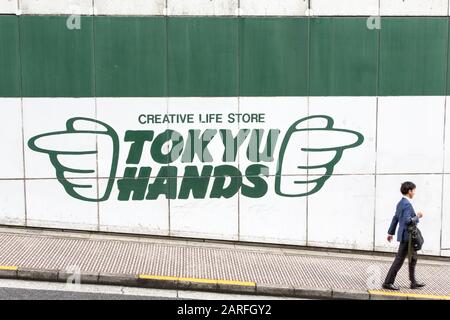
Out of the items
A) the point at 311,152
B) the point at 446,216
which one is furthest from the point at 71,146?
the point at 446,216

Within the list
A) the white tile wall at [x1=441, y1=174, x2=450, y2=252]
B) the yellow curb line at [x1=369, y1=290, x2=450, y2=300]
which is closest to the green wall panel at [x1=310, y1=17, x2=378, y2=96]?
the white tile wall at [x1=441, y1=174, x2=450, y2=252]

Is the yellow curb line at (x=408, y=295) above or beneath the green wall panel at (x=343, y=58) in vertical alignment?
beneath

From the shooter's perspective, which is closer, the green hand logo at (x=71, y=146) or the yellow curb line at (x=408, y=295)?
the yellow curb line at (x=408, y=295)

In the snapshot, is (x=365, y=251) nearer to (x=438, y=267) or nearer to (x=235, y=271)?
(x=438, y=267)

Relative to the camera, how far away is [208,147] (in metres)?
11.4

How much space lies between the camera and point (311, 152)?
11500mm

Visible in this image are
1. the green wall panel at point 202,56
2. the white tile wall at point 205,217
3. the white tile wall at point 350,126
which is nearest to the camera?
the green wall panel at point 202,56

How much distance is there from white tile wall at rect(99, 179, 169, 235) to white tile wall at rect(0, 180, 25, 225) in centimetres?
155

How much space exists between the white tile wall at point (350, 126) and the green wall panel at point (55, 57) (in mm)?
4513

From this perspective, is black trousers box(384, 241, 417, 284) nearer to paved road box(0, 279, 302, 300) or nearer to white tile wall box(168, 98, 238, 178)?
paved road box(0, 279, 302, 300)

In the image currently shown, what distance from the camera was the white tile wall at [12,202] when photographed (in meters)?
11.3

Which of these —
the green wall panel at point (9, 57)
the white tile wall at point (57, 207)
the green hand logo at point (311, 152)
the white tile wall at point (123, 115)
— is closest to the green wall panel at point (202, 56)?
the white tile wall at point (123, 115)

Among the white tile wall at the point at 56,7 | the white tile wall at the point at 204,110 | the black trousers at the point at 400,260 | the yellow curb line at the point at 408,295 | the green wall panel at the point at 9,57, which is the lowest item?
the yellow curb line at the point at 408,295

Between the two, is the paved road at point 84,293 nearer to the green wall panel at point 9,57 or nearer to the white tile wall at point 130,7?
the green wall panel at point 9,57
